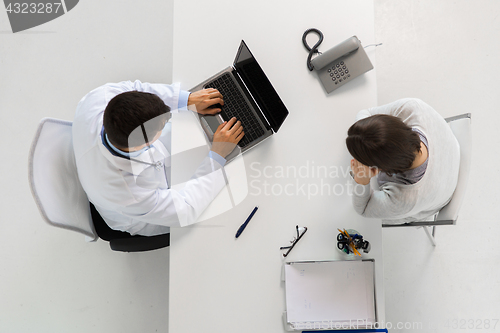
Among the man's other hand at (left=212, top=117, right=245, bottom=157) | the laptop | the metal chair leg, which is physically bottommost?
the metal chair leg

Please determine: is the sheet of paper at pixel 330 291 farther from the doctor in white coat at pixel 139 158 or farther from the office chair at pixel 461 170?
the doctor in white coat at pixel 139 158

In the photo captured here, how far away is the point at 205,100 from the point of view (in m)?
1.17

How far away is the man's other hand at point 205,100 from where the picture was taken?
1173mm

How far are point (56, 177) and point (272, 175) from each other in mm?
761

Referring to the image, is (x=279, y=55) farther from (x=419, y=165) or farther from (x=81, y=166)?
(x=81, y=166)

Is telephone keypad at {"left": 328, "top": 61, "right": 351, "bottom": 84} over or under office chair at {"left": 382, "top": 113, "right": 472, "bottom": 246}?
over

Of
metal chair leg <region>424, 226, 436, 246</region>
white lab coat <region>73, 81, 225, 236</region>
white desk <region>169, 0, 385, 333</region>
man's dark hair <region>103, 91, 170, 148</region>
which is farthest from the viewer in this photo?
metal chair leg <region>424, 226, 436, 246</region>

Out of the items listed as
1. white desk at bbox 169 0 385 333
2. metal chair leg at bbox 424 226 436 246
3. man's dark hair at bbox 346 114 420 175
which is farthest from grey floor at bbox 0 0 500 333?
man's dark hair at bbox 346 114 420 175

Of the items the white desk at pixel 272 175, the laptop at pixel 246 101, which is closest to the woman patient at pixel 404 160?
the white desk at pixel 272 175

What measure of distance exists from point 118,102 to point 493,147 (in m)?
2.11

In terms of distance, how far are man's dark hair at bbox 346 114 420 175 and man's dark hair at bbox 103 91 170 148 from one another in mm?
654

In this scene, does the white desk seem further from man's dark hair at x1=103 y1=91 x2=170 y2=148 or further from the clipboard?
man's dark hair at x1=103 y1=91 x2=170 y2=148

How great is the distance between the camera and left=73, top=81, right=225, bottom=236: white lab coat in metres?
0.99

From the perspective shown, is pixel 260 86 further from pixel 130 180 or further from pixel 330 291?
pixel 330 291
